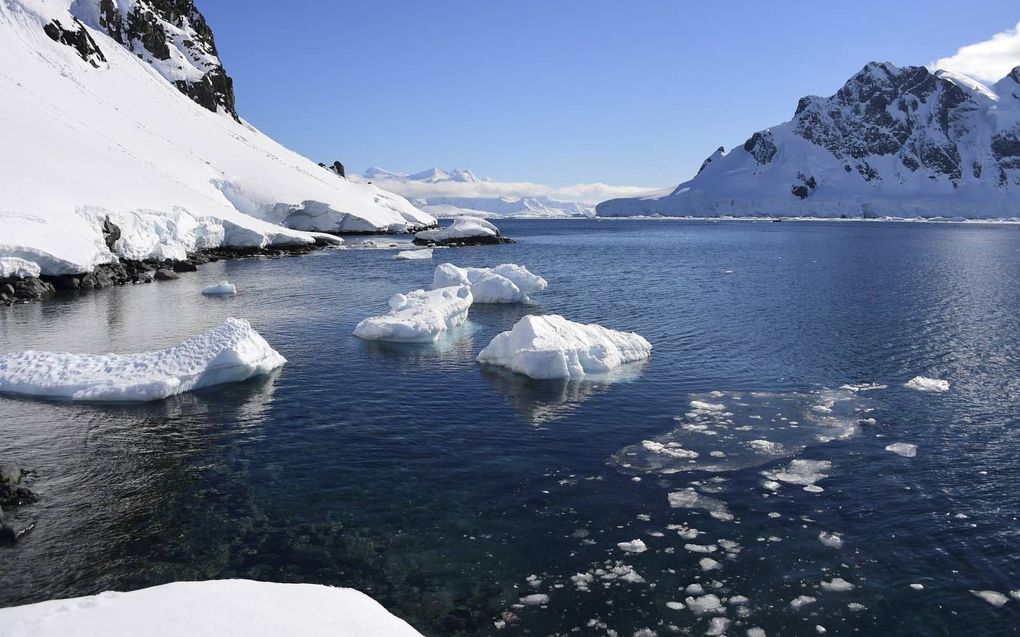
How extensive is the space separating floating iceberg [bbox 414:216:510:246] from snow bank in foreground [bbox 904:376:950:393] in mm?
77423

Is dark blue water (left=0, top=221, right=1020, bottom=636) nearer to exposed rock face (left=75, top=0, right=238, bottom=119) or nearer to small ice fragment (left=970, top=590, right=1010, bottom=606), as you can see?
small ice fragment (left=970, top=590, right=1010, bottom=606)

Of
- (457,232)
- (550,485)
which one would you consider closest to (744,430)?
(550,485)

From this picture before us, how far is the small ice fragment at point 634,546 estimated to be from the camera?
12.2 meters

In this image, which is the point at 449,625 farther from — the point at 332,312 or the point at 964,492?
the point at 332,312

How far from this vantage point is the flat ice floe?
16.3 metres

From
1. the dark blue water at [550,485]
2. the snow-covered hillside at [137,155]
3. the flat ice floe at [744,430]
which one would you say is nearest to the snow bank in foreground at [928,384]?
the dark blue water at [550,485]

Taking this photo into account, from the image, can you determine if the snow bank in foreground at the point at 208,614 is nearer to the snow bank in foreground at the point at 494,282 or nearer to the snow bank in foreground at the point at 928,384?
the snow bank in foreground at the point at 928,384

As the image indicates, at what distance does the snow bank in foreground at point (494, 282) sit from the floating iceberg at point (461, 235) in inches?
2117

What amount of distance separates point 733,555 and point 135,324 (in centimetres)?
3030

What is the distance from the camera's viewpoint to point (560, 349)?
23.6 metres

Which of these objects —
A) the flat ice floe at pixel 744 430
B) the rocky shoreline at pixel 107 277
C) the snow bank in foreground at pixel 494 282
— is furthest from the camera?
the snow bank in foreground at pixel 494 282

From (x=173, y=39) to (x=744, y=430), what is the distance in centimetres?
15210

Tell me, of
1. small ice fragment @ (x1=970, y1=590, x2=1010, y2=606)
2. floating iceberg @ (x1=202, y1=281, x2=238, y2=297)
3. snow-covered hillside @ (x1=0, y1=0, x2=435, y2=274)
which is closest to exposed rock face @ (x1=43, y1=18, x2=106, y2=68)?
snow-covered hillside @ (x1=0, y1=0, x2=435, y2=274)

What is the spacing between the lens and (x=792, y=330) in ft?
108
